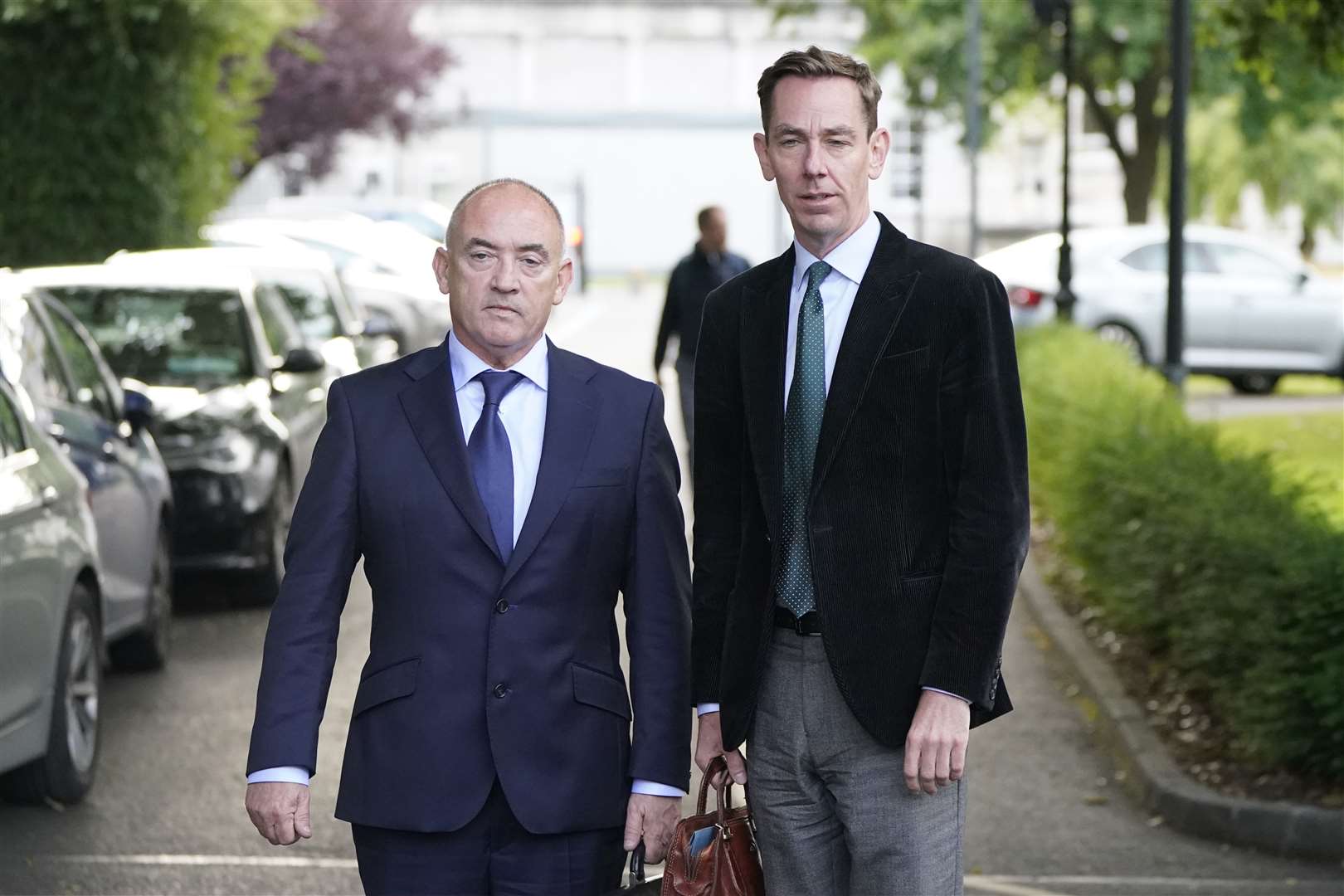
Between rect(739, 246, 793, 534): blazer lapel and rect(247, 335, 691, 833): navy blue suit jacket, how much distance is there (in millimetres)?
234

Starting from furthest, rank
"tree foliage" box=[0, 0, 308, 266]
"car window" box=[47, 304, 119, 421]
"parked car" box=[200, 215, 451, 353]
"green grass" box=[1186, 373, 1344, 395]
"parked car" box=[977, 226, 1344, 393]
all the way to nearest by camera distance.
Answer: "parked car" box=[200, 215, 451, 353]
"green grass" box=[1186, 373, 1344, 395]
"parked car" box=[977, 226, 1344, 393]
"tree foliage" box=[0, 0, 308, 266]
"car window" box=[47, 304, 119, 421]

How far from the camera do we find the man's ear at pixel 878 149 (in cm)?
361

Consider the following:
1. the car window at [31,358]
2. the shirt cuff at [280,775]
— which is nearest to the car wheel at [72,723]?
the car window at [31,358]

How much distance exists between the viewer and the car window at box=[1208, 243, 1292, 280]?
23172 mm

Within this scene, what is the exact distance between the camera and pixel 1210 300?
75.2 ft

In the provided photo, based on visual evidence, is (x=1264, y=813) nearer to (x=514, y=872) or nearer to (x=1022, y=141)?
(x=514, y=872)

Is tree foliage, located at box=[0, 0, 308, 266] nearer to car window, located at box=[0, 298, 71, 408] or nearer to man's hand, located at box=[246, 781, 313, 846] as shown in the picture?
car window, located at box=[0, 298, 71, 408]

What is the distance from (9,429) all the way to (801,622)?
4.54 m

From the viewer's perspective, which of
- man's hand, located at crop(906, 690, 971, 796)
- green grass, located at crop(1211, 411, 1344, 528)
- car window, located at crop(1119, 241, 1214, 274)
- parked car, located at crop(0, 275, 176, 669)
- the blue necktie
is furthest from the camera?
car window, located at crop(1119, 241, 1214, 274)

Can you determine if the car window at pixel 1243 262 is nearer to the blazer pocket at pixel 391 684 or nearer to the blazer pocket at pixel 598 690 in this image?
the blazer pocket at pixel 598 690

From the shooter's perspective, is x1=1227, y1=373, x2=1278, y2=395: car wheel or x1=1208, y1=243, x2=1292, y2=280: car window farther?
x1=1227, y1=373, x2=1278, y2=395: car wheel

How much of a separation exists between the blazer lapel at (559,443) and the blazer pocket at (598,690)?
0.66ft

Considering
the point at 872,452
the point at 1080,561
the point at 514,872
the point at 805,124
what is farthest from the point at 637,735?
the point at 1080,561

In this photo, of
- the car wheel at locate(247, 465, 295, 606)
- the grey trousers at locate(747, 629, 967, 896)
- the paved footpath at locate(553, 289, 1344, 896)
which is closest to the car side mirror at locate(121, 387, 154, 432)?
the car wheel at locate(247, 465, 295, 606)
